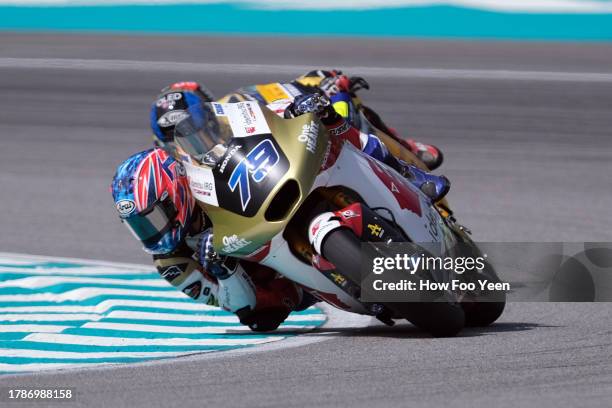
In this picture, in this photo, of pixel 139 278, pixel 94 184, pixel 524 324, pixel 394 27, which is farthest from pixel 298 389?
pixel 394 27

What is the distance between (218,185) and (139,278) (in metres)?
3.11

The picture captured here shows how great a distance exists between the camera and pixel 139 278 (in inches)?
323

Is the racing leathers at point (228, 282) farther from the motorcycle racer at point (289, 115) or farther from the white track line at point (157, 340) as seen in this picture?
the motorcycle racer at point (289, 115)

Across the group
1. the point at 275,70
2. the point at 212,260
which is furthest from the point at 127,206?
the point at 275,70

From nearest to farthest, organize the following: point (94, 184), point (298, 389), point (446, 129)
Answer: point (298, 389), point (94, 184), point (446, 129)

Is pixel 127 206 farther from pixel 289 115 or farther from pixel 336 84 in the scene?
pixel 336 84

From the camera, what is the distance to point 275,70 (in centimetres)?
1470

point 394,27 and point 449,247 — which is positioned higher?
point 394,27

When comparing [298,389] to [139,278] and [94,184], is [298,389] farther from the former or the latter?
[94,184]

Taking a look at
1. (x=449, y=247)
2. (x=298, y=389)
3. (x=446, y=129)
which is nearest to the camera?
(x=298, y=389)

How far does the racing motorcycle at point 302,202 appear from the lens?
5.07 m

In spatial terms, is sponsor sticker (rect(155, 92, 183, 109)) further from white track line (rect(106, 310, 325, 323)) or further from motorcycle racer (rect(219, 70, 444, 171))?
white track line (rect(106, 310, 325, 323))

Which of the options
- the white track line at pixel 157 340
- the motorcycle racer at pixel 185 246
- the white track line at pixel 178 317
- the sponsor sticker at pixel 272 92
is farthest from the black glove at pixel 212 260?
the sponsor sticker at pixel 272 92

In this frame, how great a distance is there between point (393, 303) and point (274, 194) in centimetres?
66
